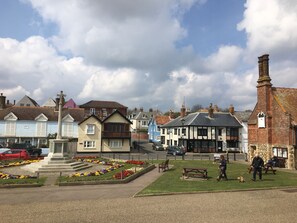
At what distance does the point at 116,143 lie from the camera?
161ft

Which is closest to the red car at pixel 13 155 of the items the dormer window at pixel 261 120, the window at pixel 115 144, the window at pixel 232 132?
the window at pixel 115 144

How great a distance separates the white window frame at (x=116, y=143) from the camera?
48791 mm

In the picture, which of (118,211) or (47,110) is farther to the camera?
(47,110)

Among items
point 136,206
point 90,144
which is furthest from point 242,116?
point 136,206

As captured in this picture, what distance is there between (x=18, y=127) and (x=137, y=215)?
155 ft

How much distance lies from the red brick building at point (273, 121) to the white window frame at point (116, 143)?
79.5 ft

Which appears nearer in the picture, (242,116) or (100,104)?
(242,116)

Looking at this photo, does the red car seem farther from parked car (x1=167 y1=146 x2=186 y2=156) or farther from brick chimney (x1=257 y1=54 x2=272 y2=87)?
brick chimney (x1=257 y1=54 x2=272 y2=87)

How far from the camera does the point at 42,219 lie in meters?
9.53

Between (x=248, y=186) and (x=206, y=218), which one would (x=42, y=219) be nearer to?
(x=206, y=218)

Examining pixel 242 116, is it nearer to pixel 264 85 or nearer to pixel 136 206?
pixel 264 85

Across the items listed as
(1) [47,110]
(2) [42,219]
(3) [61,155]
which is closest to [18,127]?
(1) [47,110]

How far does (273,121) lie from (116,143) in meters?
28.3

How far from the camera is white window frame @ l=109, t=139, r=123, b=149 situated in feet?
160
